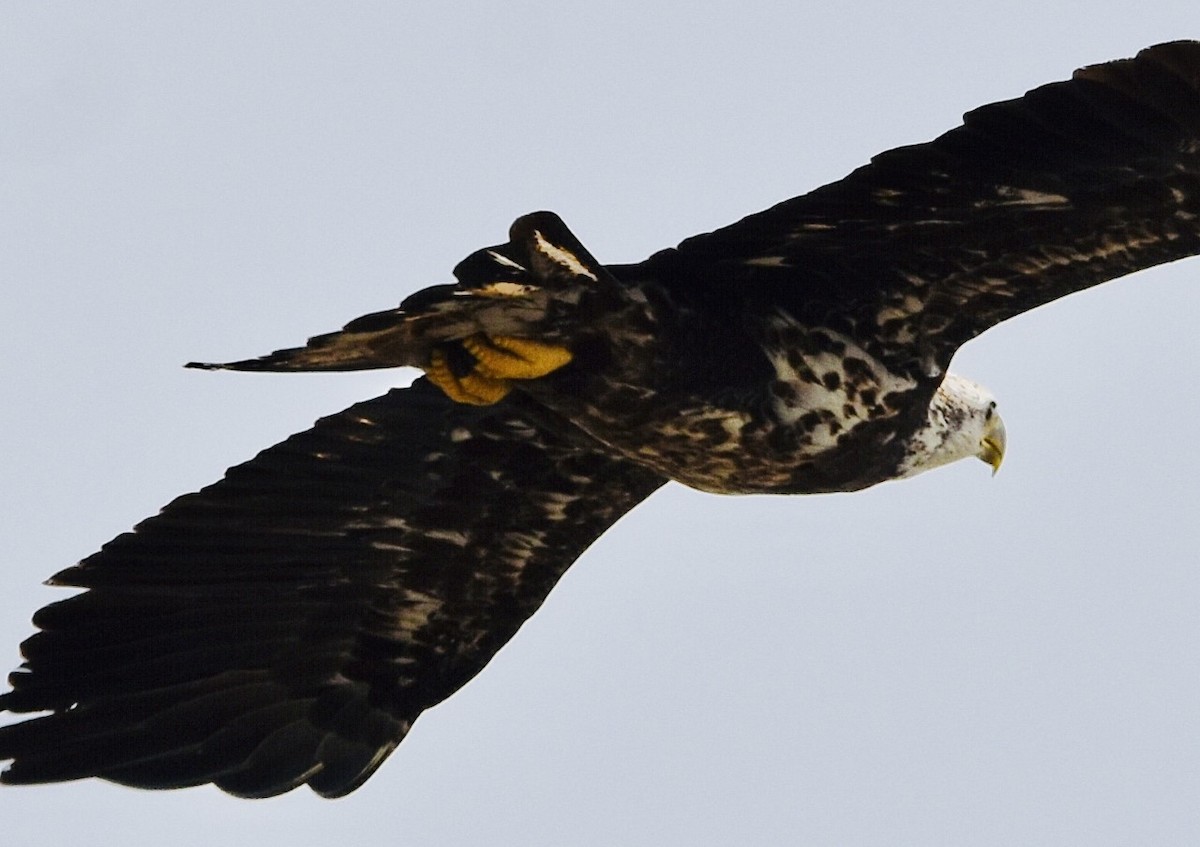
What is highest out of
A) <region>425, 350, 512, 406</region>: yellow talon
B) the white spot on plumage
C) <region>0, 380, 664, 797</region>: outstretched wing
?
the white spot on plumage

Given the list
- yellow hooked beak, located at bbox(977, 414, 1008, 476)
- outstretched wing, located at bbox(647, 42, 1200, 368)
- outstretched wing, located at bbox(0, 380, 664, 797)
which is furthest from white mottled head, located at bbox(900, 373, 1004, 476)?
outstretched wing, located at bbox(0, 380, 664, 797)

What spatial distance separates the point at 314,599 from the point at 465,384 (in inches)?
71.4

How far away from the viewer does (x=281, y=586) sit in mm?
11258

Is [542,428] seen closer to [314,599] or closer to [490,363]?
[490,363]

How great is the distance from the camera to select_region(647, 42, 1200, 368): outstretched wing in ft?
30.4

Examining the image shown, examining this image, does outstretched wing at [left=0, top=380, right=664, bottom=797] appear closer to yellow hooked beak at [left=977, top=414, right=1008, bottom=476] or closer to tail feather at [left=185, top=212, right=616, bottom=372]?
tail feather at [left=185, top=212, right=616, bottom=372]

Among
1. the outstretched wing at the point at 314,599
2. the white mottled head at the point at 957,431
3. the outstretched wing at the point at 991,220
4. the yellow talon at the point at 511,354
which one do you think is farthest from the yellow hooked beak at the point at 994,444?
the yellow talon at the point at 511,354

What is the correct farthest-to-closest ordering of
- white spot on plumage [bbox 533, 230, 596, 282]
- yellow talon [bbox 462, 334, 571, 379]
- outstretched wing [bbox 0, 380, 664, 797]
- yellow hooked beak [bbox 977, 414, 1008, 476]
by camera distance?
yellow hooked beak [bbox 977, 414, 1008, 476] → outstretched wing [bbox 0, 380, 664, 797] → yellow talon [bbox 462, 334, 571, 379] → white spot on plumage [bbox 533, 230, 596, 282]

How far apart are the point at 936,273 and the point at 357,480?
9.53 ft

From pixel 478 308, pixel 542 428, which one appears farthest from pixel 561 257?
pixel 542 428

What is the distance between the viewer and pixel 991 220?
9.76 meters

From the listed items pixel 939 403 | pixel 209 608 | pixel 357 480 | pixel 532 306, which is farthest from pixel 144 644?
pixel 939 403

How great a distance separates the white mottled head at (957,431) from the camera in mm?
10711

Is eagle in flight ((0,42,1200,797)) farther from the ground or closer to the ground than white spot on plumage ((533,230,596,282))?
closer to the ground
